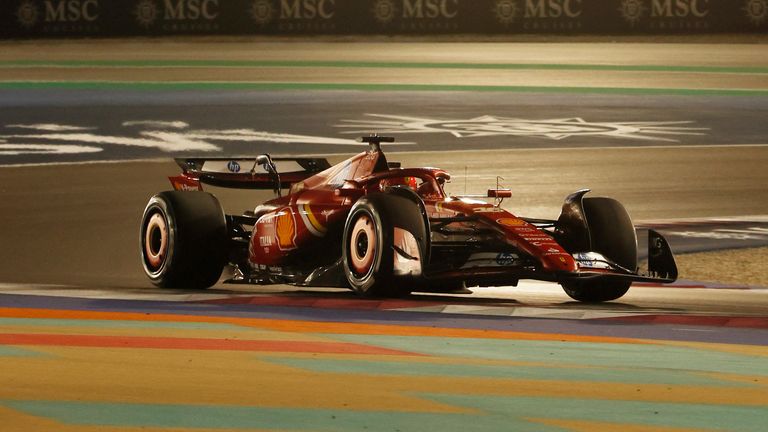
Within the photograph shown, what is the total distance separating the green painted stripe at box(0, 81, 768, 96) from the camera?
2630 cm

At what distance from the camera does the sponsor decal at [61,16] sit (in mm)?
32562

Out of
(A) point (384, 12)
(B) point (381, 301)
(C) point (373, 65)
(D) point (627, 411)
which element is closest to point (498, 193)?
(B) point (381, 301)

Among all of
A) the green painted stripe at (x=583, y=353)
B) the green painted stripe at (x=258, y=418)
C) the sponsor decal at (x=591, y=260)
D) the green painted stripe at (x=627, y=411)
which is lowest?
the sponsor decal at (x=591, y=260)

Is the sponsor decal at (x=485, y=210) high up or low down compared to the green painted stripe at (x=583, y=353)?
up

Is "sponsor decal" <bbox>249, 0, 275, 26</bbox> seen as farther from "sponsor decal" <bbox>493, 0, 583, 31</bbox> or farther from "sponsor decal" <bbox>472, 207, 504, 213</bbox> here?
"sponsor decal" <bbox>472, 207, 504, 213</bbox>

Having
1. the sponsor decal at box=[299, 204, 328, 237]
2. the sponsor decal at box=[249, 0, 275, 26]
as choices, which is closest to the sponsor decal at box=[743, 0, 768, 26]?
the sponsor decal at box=[249, 0, 275, 26]

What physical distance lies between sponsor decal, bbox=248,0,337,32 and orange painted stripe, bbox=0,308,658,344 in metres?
24.7

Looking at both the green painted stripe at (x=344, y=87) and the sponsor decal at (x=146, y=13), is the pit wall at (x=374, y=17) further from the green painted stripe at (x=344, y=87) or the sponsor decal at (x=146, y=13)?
the green painted stripe at (x=344, y=87)

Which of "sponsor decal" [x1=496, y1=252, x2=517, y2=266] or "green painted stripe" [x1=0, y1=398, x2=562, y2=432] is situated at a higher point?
"green painted stripe" [x1=0, y1=398, x2=562, y2=432]

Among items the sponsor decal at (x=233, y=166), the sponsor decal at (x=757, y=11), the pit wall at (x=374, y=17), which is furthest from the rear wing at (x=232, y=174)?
the sponsor decal at (x=757, y=11)

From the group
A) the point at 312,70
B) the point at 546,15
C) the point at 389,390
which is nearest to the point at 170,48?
the point at 312,70

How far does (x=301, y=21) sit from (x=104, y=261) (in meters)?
21.4

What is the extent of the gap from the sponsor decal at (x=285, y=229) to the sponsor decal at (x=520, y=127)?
10.5 metres

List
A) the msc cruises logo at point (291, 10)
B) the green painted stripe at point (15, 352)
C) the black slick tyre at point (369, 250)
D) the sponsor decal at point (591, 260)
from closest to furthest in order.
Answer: the green painted stripe at point (15, 352) → the black slick tyre at point (369, 250) → the sponsor decal at point (591, 260) → the msc cruises logo at point (291, 10)
